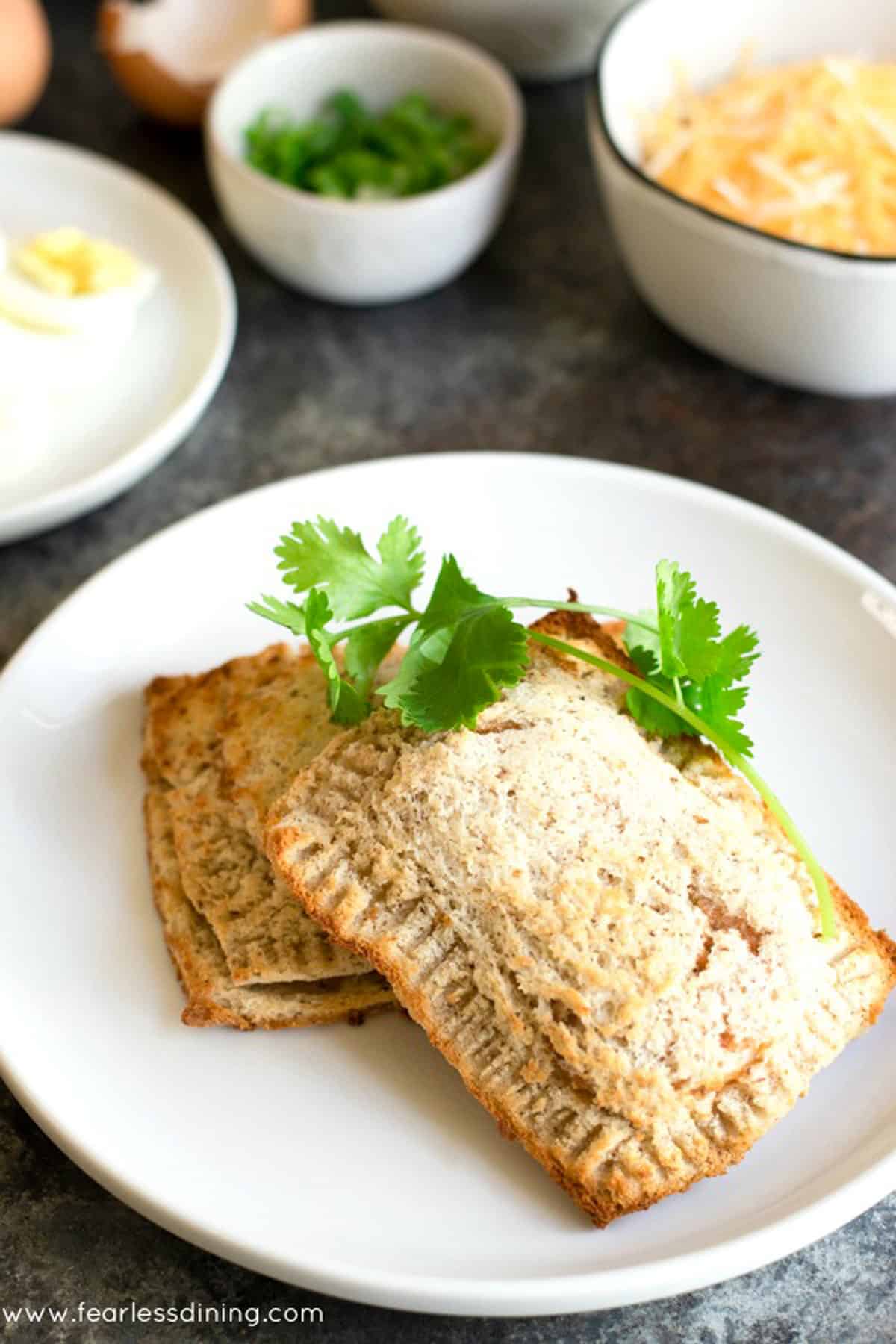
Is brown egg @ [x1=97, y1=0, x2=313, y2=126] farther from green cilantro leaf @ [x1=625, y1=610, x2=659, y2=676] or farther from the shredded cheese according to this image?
green cilantro leaf @ [x1=625, y1=610, x2=659, y2=676]

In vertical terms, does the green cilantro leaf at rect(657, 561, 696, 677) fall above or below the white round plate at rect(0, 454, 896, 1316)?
above

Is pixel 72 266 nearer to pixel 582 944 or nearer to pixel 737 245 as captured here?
pixel 737 245

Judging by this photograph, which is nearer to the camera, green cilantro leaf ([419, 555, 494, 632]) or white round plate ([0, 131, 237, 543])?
green cilantro leaf ([419, 555, 494, 632])

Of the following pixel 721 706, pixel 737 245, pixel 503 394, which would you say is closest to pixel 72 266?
pixel 503 394

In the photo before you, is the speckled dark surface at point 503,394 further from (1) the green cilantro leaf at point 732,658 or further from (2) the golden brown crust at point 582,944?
(2) the golden brown crust at point 582,944

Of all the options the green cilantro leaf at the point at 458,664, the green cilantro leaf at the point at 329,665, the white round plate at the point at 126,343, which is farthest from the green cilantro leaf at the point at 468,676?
the white round plate at the point at 126,343

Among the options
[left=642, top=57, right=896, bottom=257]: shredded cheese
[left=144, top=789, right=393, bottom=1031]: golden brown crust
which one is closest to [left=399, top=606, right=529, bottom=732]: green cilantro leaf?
[left=144, top=789, right=393, bottom=1031]: golden brown crust

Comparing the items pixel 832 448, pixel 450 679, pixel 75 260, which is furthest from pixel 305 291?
pixel 450 679
